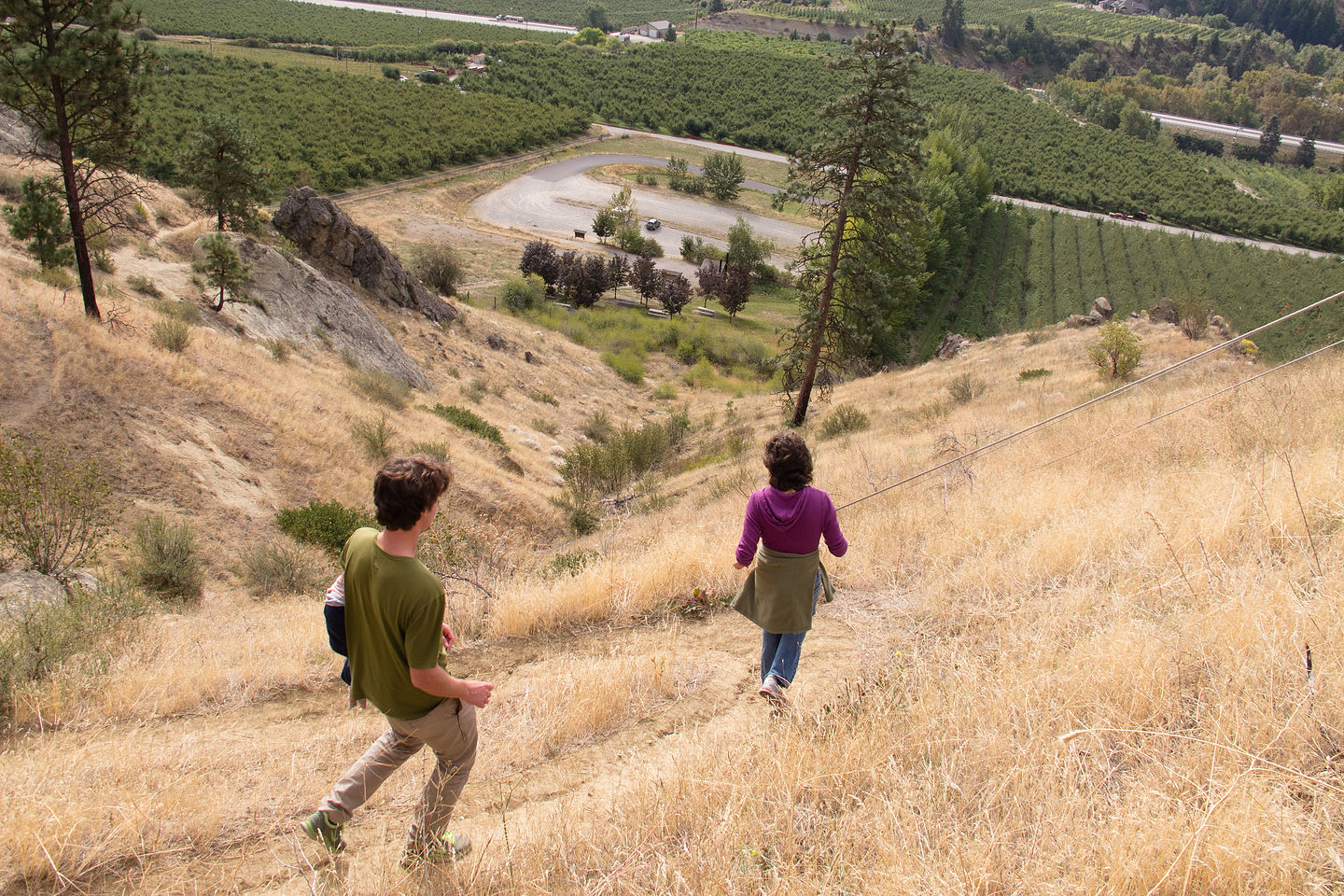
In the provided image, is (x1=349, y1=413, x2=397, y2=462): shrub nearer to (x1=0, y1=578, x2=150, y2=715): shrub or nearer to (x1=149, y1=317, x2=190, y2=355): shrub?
(x1=149, y1=317, x2=190, y2=355): shrub

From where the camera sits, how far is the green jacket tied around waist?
13.7 ft

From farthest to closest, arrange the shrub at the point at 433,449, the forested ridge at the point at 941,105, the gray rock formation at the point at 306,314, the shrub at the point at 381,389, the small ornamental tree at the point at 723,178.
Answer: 1. the forested ridge at the point at 941,105
2. the small ornamental tree at the point at 723,178
3. the gray rock formation at the point at 306,314
4. the shrub at the point at 381,389
5. the shrub at the point at 433,449

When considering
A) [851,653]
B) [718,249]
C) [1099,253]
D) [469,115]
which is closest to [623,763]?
[851,653]

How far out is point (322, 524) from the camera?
1157 centimetres

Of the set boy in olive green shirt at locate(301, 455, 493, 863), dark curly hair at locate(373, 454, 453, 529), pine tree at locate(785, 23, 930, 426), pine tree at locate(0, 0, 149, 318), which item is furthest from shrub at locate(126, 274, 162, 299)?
dark curly hair at locate(373, 454, 453, 529)

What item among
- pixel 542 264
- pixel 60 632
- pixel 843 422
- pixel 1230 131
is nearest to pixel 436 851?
pixel 60 632

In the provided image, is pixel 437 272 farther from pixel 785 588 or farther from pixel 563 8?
pixel 563 8

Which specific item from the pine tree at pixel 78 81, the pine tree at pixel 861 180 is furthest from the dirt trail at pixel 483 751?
the pine tree at pixel 861 180

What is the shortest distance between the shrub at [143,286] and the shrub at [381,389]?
16.1ft

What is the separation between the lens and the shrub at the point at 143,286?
59.4 ft

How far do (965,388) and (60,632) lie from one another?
20.5 metres

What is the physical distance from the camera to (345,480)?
45.8ft

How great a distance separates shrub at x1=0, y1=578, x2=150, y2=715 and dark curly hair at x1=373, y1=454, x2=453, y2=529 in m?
3.44

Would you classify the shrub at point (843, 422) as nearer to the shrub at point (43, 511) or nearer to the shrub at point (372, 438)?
the shrub at point (372, 438)
